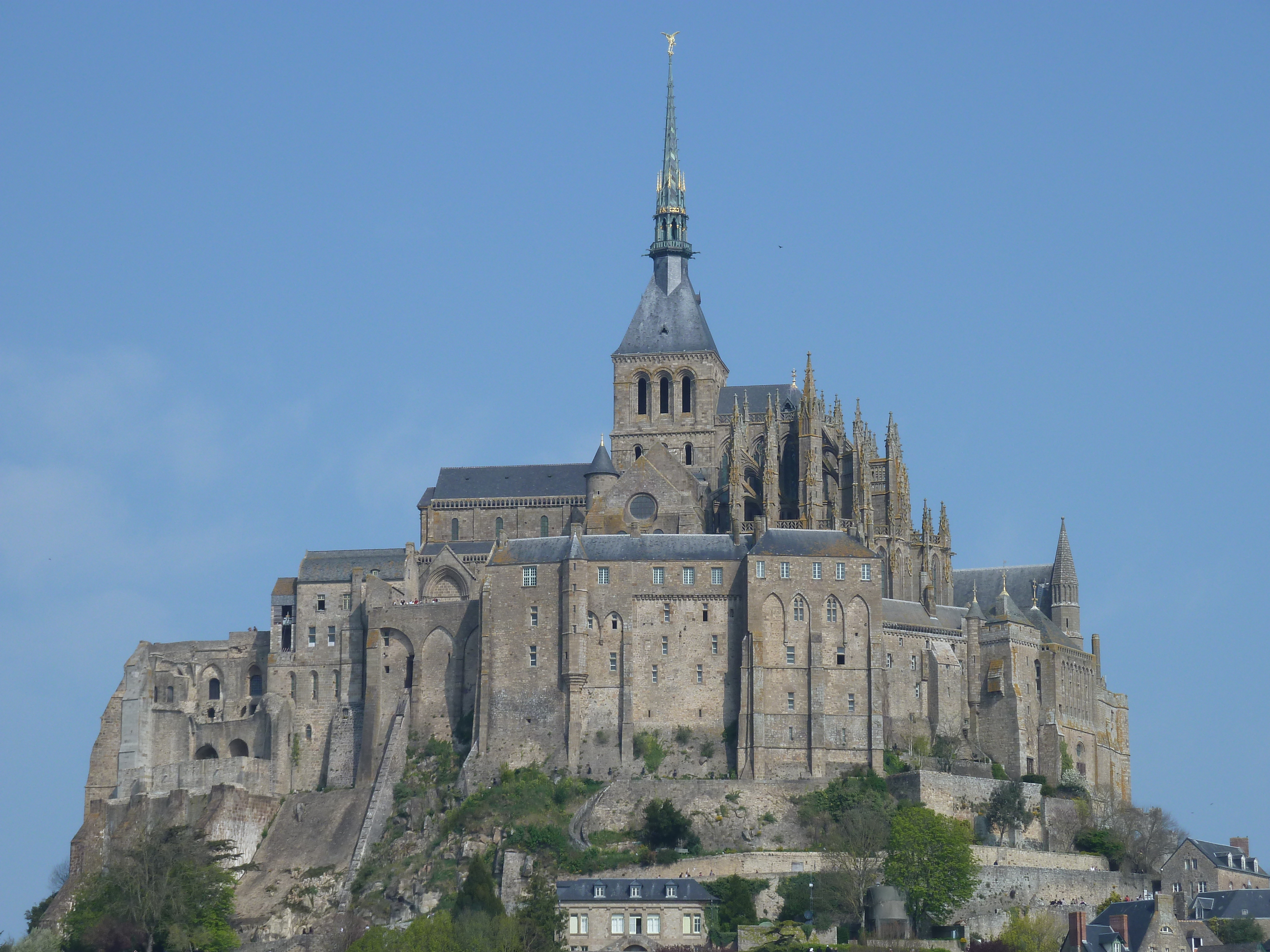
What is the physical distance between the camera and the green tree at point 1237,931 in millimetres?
96750

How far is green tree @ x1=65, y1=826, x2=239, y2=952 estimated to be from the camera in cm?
10331

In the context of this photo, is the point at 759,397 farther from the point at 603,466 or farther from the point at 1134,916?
the point at 1134,916

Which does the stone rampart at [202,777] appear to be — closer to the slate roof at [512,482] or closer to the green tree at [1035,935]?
the slate roof at [512,482]

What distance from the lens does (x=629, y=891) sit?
98812mm

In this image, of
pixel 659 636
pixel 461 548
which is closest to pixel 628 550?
pixel 659 636

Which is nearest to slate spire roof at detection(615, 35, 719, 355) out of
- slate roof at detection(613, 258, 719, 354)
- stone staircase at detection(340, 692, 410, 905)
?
slate roof at detection(613, 258, 719, 354)

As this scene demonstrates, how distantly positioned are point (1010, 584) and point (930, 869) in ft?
99.6

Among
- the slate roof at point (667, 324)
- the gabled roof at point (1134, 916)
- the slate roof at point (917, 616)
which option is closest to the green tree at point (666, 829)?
the slate roof at point (917, 616)

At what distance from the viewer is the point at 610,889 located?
325 ft

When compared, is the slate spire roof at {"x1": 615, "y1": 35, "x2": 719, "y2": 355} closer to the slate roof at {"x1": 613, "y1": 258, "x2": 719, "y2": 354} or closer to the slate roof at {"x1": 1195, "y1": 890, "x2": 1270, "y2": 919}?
the slate roof at {"x1": 613, "y1": 258, "x2": 719, "y2": 354}

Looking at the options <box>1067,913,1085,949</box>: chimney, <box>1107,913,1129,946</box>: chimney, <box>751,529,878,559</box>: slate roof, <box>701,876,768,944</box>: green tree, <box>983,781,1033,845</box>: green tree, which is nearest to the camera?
<box>1067,913,1085,949</box>: chimney

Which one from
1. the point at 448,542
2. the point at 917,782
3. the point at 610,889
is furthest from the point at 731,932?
the point at 448,542

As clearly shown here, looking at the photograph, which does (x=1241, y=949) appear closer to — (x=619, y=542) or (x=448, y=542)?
(x=619, y=542)

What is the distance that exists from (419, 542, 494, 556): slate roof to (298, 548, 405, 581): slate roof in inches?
51.4
